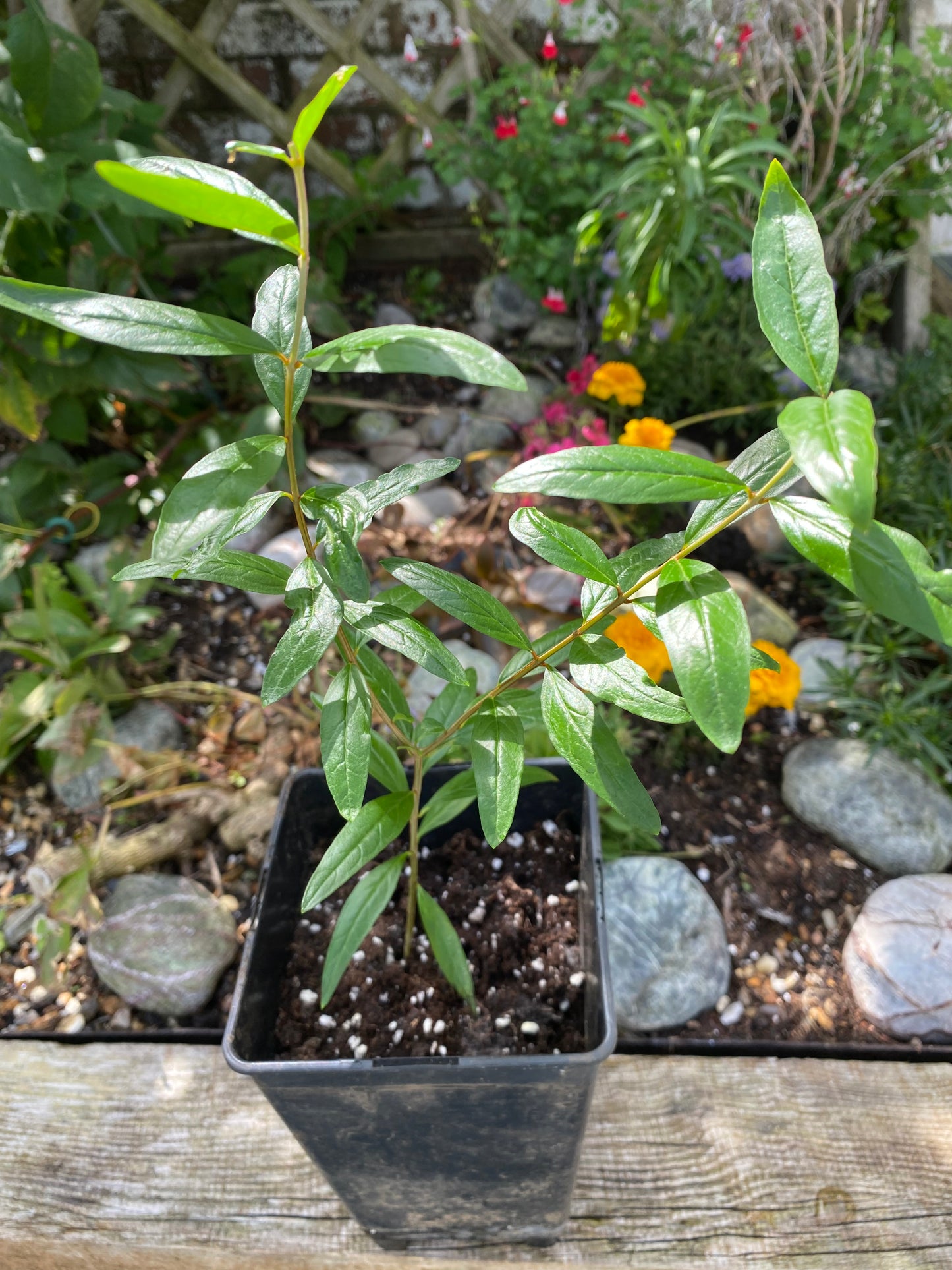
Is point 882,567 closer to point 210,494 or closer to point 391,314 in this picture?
point 210,494

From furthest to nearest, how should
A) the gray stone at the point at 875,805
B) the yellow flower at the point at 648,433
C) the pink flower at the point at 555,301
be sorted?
the pink flower at the point at 555,301, the yellow flower at the point at 648,433, the gray stone at the point at 875,805

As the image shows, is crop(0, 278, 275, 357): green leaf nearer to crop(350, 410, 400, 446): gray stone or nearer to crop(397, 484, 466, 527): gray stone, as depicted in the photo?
crop(397, 484, 466, 527): gray stone

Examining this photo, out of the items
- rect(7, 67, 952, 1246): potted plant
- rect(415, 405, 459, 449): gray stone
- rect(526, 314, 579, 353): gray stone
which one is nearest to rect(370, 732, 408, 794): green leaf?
rect(7, 67, 952, 1246): potted plant

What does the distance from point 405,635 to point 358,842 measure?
0.25m

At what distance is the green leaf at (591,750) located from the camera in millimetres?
597

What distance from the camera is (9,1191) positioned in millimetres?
1086

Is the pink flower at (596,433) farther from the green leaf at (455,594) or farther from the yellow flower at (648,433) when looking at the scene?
the green leaf at (455,594)

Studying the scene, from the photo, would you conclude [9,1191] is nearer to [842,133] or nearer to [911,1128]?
[911,1128]

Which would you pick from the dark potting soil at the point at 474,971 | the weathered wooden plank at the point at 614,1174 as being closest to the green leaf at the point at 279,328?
the dark potting soil at the point at 474,971

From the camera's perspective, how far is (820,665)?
1.67 m

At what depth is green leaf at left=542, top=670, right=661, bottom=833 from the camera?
23.5 inches

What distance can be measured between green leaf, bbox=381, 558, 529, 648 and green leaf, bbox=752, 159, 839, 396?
0.86ft

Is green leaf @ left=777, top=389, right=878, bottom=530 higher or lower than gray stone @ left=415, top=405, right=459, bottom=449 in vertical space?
higher

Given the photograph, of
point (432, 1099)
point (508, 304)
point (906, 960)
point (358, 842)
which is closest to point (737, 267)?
point (508, 304)
